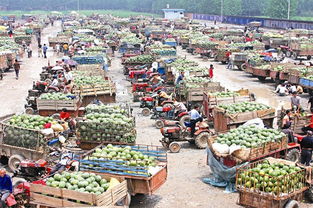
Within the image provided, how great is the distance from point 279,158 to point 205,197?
3.20 metres

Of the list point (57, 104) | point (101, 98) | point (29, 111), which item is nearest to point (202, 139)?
point (57, 104)

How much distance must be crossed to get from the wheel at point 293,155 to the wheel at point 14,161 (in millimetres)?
9260

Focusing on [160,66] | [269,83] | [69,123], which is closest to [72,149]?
[69,123]

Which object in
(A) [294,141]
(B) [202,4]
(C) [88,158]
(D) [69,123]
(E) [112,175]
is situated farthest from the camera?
(B) [202,4]

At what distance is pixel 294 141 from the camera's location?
54.9 ft

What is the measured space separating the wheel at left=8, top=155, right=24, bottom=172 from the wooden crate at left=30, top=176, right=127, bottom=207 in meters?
4.63

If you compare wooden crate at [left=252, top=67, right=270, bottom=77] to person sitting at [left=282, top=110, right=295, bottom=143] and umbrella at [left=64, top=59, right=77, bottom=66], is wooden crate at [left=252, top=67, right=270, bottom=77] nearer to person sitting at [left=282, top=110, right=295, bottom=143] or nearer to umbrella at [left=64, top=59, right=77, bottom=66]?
umbrella at [left=64, top=59, right=77, bottom=66]

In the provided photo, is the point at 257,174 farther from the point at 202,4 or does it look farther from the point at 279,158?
the point at 202,4

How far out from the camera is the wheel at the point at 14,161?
1662cm

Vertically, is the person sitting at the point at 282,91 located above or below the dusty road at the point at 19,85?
above

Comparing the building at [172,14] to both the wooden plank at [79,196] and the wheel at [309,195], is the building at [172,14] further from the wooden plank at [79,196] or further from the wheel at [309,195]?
the wooden plank at [79,196]

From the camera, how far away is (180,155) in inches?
738

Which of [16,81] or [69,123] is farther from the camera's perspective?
[16,81]

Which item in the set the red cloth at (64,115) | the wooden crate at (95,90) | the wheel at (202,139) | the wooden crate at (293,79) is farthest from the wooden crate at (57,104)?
the wooden crate at (293,79)
